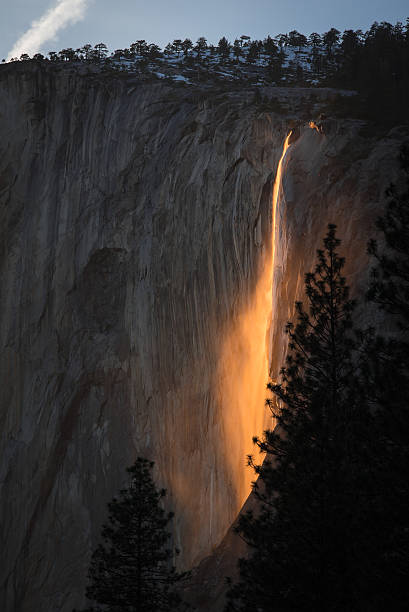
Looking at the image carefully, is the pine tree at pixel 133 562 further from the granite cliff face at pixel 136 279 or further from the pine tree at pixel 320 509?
the granite cliff face at pixel 136 279

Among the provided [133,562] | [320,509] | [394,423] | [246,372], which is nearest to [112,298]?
[246,372]

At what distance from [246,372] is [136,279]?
928 centimetres

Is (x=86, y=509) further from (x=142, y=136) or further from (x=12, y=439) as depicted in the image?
(x=142, y=136)

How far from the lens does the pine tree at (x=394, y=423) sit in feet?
24.7

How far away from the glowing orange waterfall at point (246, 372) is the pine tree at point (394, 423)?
9867 millimetres

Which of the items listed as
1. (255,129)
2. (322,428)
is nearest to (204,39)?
(255,129)

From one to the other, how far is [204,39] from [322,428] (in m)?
56.9

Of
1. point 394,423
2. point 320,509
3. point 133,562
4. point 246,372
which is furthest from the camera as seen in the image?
point 246,372

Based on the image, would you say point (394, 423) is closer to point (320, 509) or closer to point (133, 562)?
point (320, 509)

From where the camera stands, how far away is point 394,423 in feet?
26.9

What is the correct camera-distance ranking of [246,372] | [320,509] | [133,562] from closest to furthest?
[320,509] < [133,562] < [246,372]

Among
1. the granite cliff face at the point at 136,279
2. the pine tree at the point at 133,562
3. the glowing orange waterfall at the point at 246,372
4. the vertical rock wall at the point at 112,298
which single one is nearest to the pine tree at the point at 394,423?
the granite cliff face at the point at 136,279

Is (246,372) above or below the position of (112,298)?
below

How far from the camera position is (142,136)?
31594mm
